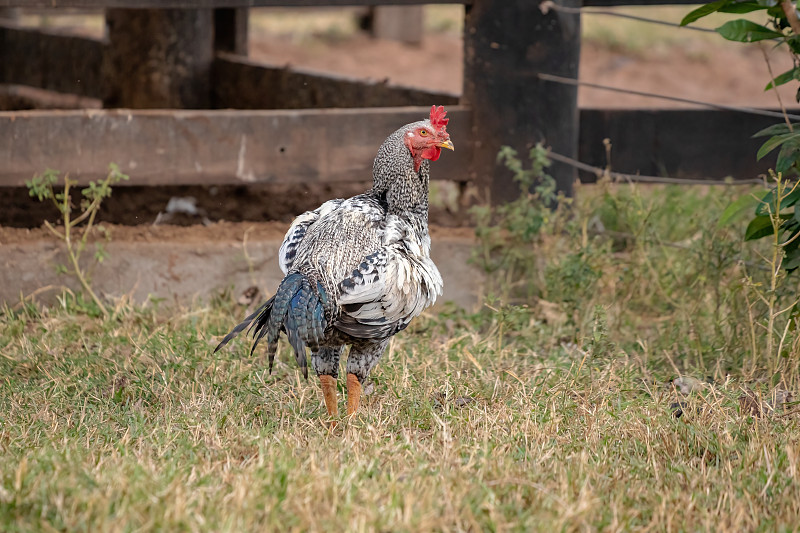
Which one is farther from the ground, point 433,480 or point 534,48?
point 534,48

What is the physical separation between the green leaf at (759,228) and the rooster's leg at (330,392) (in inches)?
73.3

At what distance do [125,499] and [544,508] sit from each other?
3.83ft

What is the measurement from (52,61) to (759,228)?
6050 mm

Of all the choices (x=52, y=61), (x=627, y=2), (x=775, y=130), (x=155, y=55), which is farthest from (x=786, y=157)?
(x=52, y=61)

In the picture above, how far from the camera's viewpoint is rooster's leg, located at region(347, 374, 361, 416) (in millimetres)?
3887

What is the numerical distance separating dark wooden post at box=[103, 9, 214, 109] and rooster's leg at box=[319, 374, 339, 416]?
3641 millimetres

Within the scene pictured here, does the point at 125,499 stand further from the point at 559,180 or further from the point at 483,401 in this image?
the point at 559,180

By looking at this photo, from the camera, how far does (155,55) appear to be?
6805mm

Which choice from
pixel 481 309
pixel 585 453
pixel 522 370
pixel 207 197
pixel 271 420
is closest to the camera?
pixel 585 453

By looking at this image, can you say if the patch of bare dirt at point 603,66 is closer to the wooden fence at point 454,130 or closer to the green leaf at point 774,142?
the wooden fence at point 454,130

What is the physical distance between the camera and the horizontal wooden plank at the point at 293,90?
255 inches

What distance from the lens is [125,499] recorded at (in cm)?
267

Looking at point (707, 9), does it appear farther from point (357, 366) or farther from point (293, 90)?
point (293, 90)

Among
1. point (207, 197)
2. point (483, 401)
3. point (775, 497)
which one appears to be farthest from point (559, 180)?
point (775, 497)
